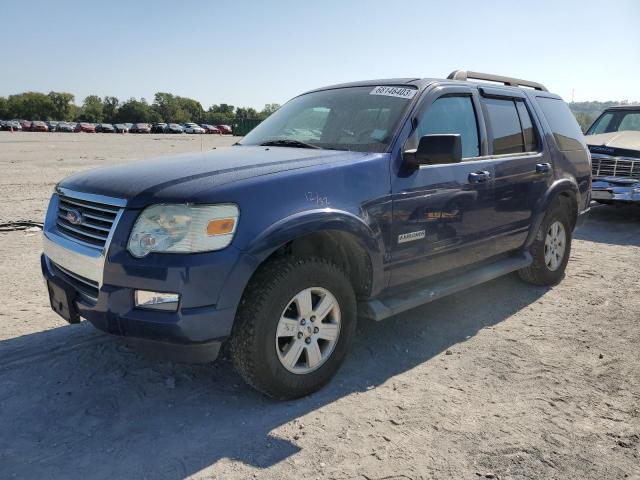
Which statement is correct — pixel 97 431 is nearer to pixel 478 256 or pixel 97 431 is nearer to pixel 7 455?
pixel 7 455

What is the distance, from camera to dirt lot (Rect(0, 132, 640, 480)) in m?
2.61

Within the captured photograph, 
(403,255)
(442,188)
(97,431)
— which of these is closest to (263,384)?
(97,431)

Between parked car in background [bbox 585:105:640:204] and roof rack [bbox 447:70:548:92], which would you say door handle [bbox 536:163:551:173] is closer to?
roof rack [bbox 447:70:548:92]

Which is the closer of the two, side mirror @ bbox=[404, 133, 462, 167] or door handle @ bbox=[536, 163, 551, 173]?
side mirror @ bbox=[404, 133, 462, 167]

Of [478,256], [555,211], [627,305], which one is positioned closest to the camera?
[478,256]

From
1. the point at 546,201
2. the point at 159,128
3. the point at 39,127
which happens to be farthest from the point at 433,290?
the point at 159,128

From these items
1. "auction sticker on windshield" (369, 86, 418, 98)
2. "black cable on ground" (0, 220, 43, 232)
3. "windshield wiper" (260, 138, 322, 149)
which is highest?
"auction sticker on windshield" (369, 86, 418, 98)

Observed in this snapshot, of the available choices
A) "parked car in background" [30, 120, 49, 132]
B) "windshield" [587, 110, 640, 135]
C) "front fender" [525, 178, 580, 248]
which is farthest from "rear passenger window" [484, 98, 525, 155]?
"parked car in background" [30, 120, 49, 132]

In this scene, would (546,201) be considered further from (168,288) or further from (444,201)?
(168,288)

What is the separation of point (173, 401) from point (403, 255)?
172 cm

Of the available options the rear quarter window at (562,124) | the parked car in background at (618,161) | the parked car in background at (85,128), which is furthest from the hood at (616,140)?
the parked car in background at (85,128)

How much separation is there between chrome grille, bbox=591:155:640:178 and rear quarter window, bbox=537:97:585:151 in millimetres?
3302

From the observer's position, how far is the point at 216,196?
2.75 meters

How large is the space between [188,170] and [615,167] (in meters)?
8.26
